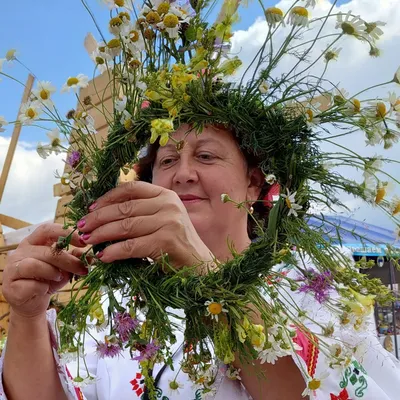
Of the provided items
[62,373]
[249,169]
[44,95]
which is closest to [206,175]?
[249,169]

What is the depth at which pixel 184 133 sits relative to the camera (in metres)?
0.88

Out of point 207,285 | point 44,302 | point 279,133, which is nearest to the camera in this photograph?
point 207,285

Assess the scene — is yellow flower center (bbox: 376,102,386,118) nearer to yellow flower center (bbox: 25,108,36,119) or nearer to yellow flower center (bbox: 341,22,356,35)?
yellow flower center (bbox: 341,22,356,35)

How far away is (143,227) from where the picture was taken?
28.4 inches

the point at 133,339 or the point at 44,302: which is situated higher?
the point at 44,302

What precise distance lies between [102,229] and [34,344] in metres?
0.36

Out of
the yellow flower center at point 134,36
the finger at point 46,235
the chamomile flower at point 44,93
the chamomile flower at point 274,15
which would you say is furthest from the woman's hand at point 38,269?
the chamomile flower at point 274,15

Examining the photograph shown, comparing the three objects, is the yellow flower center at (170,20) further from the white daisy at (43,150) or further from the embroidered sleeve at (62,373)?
the embroidered sleeve at (62,373)

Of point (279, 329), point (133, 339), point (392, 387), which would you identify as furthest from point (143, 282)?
point (392, 387)

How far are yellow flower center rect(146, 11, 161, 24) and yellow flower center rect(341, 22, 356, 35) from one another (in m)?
0.27

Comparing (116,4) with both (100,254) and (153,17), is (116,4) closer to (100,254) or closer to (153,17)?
(153,17)

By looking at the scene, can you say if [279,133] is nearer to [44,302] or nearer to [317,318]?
[317,318]

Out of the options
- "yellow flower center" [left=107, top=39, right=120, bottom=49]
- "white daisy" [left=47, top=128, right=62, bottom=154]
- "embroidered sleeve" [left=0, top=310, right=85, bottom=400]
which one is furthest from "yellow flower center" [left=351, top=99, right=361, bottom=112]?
"embroidered sleeve" [left=0, top=310, right=85, bottom=400]

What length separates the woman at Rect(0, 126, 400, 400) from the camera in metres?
0.73
